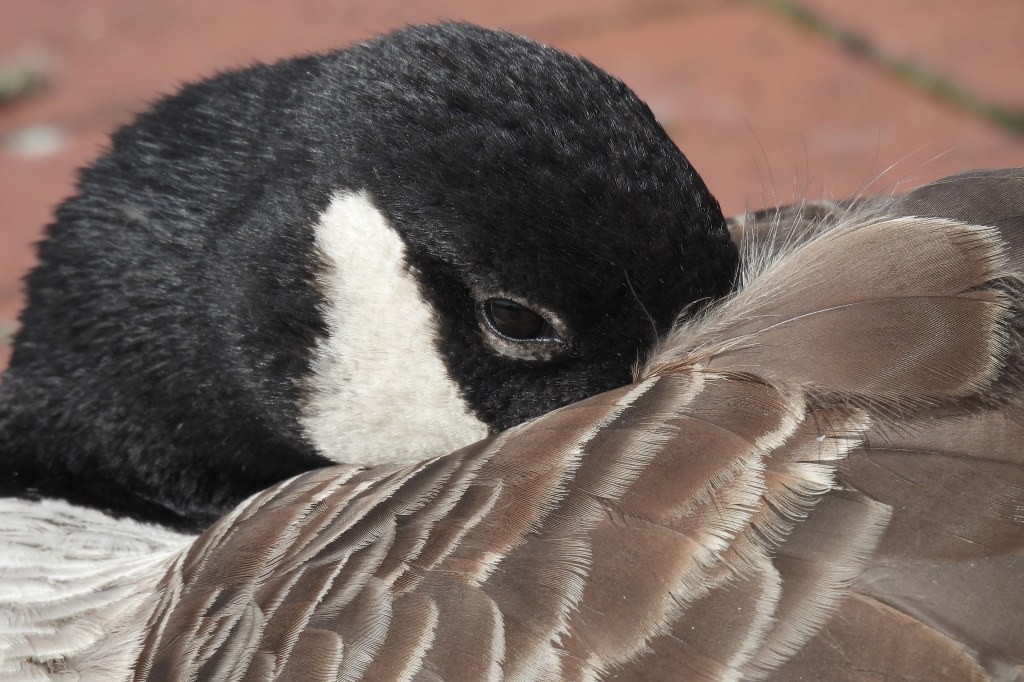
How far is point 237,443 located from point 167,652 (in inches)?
18.8

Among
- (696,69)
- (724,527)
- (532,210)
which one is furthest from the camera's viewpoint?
(696,69)

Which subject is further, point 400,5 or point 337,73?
point 400,5

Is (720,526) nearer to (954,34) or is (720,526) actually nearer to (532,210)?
(532,210)

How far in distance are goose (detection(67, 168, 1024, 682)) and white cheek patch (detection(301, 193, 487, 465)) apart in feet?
0.66

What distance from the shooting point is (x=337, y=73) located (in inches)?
56.1

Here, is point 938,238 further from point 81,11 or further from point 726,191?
point 81,11

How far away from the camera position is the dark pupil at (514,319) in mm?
1324

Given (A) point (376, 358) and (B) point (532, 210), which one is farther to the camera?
(A) point (376, 358)

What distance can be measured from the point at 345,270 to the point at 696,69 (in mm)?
2182

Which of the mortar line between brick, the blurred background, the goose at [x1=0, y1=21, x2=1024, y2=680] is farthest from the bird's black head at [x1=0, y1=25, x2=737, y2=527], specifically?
the mortar line between brick

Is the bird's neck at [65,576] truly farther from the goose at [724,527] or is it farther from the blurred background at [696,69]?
the blurred background at [696,69]

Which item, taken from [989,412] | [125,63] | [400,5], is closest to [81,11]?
[125,63]

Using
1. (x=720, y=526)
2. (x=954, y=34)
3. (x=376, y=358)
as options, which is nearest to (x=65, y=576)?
(x=376, y=358)

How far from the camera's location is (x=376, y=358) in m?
1.41
